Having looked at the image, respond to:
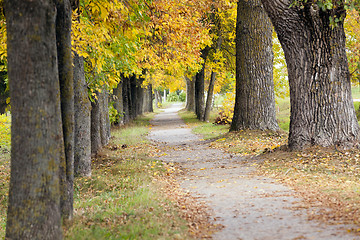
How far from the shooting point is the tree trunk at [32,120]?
3.77m

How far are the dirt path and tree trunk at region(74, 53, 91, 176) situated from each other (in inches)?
94.7

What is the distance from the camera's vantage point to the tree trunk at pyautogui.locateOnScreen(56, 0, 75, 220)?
4715mm

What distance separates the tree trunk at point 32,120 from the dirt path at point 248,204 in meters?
2.05

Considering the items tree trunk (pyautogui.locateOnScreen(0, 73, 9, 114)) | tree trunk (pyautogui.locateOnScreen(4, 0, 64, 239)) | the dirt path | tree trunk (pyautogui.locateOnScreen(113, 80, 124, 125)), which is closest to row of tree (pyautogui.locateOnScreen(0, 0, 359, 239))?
tree trunk (pyautogui.locateOnScreen(4, 0, 64, 239))

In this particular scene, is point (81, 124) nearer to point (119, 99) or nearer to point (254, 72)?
point (254, 72)

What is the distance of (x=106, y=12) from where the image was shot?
7039mm

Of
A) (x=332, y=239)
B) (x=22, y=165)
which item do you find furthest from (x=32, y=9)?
(x=332, y=239)

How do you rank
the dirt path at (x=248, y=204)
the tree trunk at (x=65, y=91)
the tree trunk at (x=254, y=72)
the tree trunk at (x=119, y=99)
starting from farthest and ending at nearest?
the tree trunk at (x=119, y=99) → the tree trunk at (x=254, y=72) → the tree trunk at (x=65, y=91) → the dirt path at (x=248, y=204)

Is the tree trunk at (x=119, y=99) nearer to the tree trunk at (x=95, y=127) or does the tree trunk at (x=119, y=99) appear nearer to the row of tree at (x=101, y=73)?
the row of tree at (x=101, y=73)

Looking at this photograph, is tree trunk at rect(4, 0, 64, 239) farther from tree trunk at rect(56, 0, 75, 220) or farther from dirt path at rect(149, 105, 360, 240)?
dirt path at rect(149, 105, 360, 240)

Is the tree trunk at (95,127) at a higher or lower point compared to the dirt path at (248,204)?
higher

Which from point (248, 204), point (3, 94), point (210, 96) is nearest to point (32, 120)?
point (248, 204)

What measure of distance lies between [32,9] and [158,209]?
3.16m

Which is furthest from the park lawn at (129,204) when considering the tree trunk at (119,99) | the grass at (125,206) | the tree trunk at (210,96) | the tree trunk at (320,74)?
the tree trunk at (210,96)
